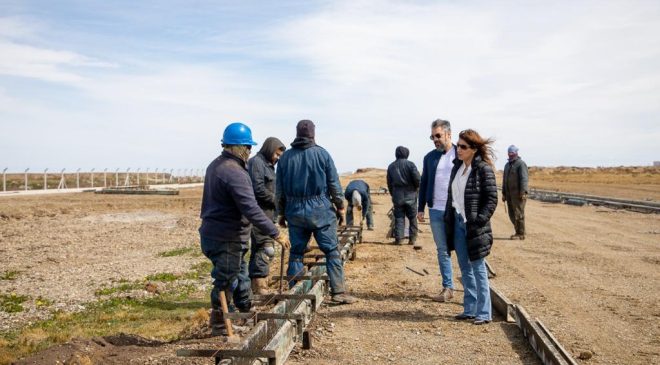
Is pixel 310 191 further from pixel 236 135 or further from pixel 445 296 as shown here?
pixel 445 296

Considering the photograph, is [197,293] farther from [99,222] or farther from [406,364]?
[99,222]

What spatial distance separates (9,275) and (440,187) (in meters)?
9.21

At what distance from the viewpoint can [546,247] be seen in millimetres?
15508

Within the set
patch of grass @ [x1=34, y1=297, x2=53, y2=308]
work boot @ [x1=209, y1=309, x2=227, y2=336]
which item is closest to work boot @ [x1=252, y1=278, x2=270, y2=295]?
work boot @ [x1=209, y1=309, x2=227, y2=336]

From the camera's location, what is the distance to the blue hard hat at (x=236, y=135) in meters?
6.72

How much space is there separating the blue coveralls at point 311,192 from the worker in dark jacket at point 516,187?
8.95m

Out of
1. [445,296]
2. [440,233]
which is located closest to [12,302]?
[445,296]

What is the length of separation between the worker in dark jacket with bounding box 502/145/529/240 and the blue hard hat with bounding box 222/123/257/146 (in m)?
11.0

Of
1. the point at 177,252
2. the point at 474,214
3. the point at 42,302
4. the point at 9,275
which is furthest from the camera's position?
the point at 177,252

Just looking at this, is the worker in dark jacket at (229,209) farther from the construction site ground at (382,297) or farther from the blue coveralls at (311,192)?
the blue coveralls at (311,192)

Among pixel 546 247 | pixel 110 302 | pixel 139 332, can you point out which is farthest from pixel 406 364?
pixel 546 247

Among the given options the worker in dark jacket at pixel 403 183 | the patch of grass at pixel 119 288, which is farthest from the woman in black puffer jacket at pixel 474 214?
the worker in dark jacket at pixel 403 183

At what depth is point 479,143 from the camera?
7.73m

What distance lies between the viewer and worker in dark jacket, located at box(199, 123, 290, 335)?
6559mm
